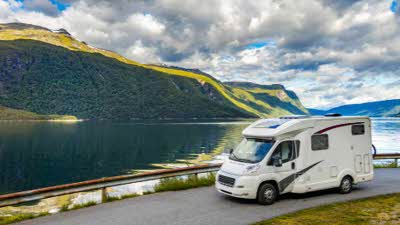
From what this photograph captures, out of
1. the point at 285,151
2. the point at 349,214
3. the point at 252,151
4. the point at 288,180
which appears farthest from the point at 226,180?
→ the point at 349,214

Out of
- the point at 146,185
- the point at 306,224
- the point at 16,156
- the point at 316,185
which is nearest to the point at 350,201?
the point at 316,185

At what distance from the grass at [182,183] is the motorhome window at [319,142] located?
5.28 meters

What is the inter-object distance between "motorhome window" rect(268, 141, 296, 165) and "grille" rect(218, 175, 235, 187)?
1811 millimetres

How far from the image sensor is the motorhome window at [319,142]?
1341cm

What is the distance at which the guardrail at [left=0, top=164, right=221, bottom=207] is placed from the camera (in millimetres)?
11617

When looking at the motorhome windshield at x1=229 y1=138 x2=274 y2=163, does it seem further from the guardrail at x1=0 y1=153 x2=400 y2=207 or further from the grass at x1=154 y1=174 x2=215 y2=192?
the guardrail at x1=0 y1=153 x2=400 y2=207

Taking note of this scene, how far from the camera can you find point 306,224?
9.66m

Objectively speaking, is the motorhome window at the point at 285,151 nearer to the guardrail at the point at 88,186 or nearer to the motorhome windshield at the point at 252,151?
the motorhome windshield at the point at 252,151

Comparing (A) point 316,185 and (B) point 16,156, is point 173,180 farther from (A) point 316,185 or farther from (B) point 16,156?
(B) point 16,156

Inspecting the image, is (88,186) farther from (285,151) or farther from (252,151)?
(285,151)

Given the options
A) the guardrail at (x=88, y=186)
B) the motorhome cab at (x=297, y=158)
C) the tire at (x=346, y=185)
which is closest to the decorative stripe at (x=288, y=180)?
the motorhome cab at (x=297, y=158)

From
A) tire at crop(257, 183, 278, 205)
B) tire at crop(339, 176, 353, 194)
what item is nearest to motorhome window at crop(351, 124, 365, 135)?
tire at crop(339, 176, 353, 194)

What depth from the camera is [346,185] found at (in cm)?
1403

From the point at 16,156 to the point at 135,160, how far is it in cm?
2187
